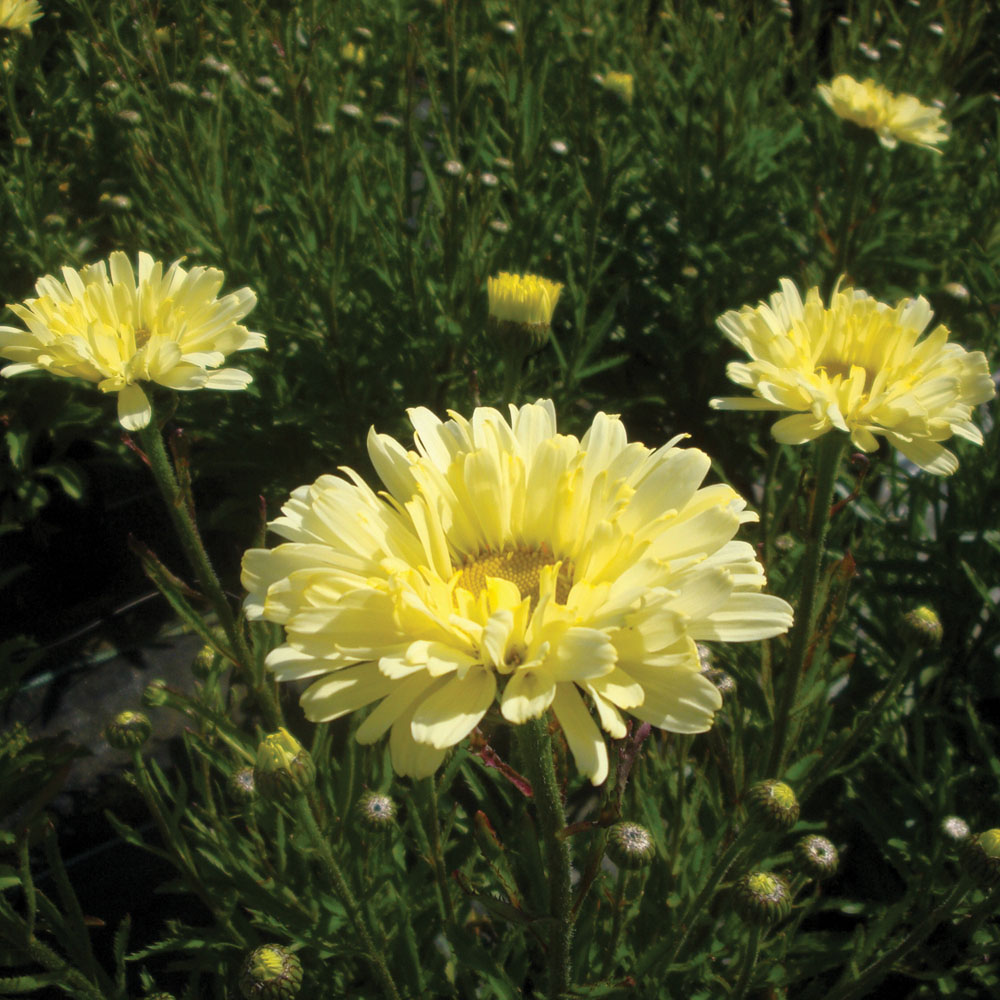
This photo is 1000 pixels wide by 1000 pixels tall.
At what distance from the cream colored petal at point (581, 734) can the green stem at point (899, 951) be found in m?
0.72

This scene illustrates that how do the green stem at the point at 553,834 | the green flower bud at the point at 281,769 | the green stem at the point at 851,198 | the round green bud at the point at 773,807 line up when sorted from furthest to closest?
the green stem at the point at 851,198
the round green bud at the point at 773,807
the green flower bud at the point at 281,769
the green stem at the point at 553,834

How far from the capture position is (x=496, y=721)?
32.8 inches

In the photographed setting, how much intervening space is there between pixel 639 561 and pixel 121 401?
3.10 ft

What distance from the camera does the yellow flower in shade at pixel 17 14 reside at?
271cm

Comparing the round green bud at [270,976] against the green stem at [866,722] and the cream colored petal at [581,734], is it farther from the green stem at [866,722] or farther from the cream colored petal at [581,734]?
the green stem at [866,722]

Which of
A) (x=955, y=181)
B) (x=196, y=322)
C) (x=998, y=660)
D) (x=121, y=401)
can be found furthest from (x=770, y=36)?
(x=121, y=401)

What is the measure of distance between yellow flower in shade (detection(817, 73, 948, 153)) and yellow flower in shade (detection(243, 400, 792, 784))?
2339 mm

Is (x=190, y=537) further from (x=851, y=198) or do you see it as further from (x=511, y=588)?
(x=851, y=198)

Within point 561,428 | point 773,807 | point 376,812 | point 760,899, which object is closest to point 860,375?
point 773,807

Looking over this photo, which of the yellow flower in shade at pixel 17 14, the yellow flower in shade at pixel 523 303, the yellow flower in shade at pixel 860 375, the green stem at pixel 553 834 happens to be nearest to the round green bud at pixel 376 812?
the green stem at pixel 553 834

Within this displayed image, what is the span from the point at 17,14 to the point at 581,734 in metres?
3.15

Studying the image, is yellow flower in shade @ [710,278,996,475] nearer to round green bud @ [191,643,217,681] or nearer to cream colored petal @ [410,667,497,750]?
cream colored petal @ [410,667,497,750]

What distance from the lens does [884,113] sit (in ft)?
9.23

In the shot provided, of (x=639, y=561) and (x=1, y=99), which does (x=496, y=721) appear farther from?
(x=1, y=99)
